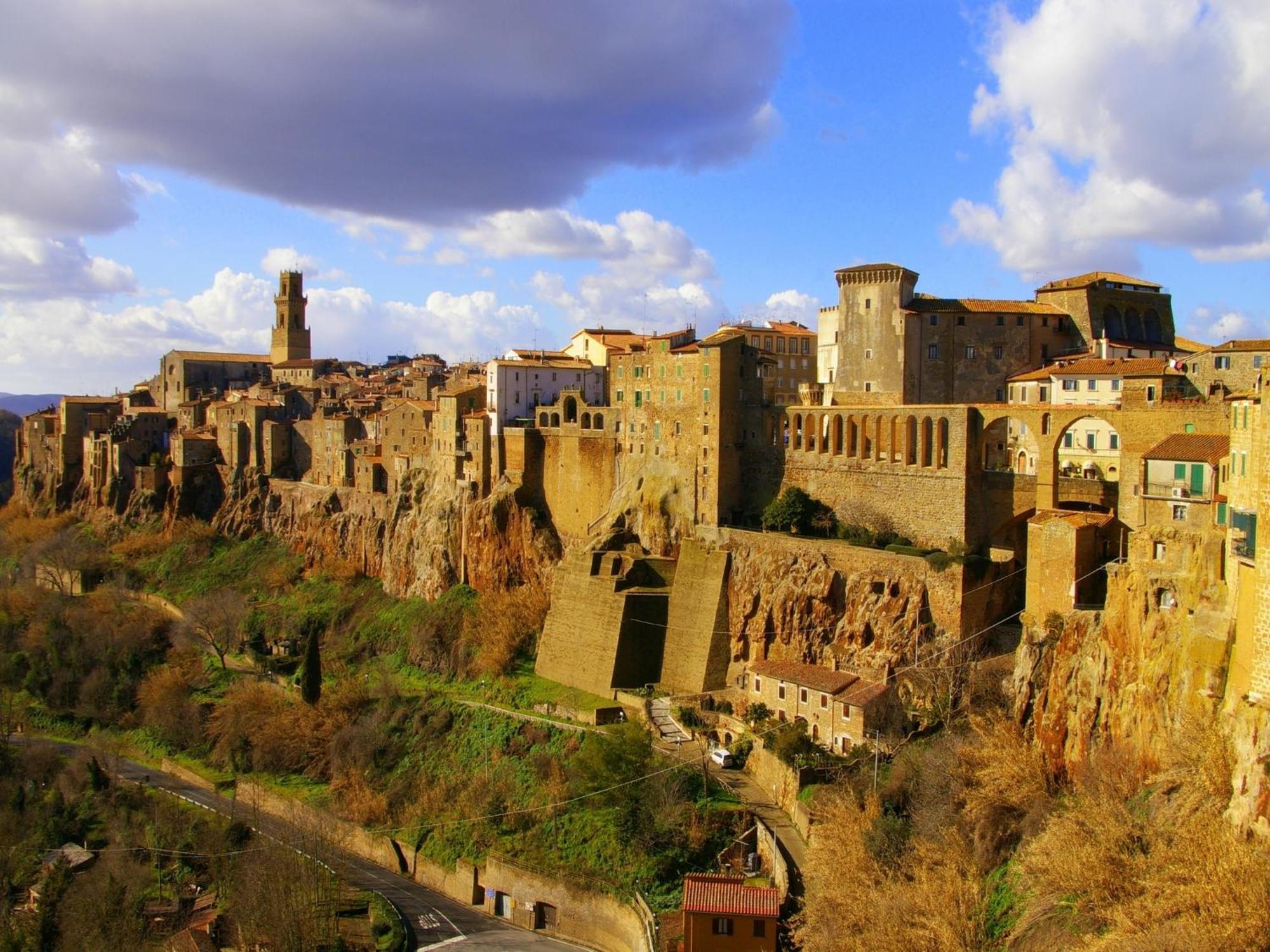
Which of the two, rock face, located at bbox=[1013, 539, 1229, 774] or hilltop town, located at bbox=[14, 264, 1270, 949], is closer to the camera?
rock face, located at bbox=[1013, 539, 1229, 774]

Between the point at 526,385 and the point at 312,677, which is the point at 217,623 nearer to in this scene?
the point at 312,677

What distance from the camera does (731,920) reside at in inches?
1057

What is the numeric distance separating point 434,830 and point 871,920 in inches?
692

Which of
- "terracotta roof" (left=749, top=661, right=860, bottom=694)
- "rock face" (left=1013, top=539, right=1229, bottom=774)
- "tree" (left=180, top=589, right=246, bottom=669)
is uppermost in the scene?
"rock face" (left=1013, top=539, right=1229, bottom=774)

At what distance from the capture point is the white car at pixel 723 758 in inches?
1341

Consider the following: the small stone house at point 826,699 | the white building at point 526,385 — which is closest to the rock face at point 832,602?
the small stone house at point 826,699

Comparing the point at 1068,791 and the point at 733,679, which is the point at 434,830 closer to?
the point at 733,679

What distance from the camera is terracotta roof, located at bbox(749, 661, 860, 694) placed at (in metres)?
32.9

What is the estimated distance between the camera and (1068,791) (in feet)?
83.2

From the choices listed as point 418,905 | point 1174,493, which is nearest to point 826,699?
point 1174,493

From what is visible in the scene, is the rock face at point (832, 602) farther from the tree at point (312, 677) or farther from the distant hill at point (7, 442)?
the distant hill at point (7, 442)

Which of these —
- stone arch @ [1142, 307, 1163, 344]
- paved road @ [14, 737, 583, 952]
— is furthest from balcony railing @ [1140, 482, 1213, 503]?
paved road @ [14, 737, 583, 952]

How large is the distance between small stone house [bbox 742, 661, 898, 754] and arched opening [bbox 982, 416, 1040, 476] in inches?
442

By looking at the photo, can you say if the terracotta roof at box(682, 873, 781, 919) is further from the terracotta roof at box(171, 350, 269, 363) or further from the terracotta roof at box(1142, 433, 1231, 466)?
the terracotta roof at box(171, 350, 269, 363)
